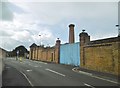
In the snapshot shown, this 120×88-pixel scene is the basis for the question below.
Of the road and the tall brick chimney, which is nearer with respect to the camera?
the road

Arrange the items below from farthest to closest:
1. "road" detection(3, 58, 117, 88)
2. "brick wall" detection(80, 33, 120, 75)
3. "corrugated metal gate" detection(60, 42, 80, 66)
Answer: "corrugated metal gate" detection(60, 42, 80, 66)
"brick wall" detection(80, 33, 120, 75)
"road" detection(3, 58, 117, 88)

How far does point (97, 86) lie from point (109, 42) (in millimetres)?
9696

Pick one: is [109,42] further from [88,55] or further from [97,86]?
[97,86]

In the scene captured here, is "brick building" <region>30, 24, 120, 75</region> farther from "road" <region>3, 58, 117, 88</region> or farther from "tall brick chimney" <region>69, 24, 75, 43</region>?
"road" <region>3, 58, 117, 88</region>

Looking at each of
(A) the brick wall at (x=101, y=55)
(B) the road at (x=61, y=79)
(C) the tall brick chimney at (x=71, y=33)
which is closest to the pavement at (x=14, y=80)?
(B) the road at (x=61, y=79)

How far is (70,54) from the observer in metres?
36.6

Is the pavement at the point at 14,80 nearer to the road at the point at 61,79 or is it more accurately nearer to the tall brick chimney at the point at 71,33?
the road at the point at 61,79

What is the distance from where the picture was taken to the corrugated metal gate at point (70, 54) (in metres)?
33.3

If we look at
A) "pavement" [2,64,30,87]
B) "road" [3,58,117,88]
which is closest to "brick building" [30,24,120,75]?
"road" [3,58,117,88]

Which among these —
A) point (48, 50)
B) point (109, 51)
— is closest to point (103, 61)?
point (109, 51)

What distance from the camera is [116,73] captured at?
2100 cm

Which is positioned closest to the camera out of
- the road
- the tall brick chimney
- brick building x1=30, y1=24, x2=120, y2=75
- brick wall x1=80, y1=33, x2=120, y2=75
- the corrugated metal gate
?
the road

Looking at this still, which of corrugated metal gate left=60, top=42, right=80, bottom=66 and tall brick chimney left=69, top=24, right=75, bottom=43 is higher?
tall brick chimney left=69, top=24, right=75, bottom=43

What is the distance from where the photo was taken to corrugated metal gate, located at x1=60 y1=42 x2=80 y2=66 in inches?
1311
